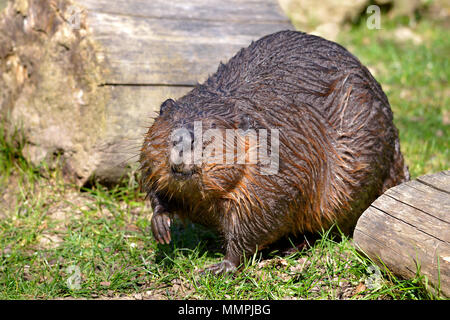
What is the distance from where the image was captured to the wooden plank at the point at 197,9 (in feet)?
14.8

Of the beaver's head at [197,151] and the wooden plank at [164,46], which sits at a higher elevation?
the wooden plank at [164,46]

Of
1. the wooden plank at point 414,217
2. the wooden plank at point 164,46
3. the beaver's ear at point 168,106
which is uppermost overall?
the wooden plank at point 164,46

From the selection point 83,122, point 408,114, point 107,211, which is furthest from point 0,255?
point 408,114

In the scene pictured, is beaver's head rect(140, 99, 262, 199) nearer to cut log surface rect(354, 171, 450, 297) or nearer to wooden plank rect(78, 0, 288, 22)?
cut log surface rect(354, 171, 450, 297)

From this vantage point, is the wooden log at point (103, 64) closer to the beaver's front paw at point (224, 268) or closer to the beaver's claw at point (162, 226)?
the beaver's claw at point (162, 226)

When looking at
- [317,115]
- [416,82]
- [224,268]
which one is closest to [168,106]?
[317,115]

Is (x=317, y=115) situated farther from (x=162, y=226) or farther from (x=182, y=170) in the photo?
(x=162, y=226)

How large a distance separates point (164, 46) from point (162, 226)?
5.34 ft

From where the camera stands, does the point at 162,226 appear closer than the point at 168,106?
No

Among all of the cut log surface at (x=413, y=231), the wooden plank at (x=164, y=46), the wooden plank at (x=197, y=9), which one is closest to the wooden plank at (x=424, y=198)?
the cut log surface at (x=413, y=231)

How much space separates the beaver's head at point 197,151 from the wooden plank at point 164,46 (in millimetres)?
1154

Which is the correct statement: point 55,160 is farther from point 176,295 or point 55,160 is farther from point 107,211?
point 176,295

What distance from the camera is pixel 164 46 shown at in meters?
4.47

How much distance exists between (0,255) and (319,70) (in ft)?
8.18
